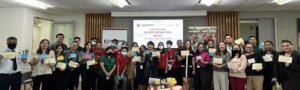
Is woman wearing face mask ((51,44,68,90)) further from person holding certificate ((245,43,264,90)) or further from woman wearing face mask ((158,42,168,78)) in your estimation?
person holding certificate ((245,43,264,90))

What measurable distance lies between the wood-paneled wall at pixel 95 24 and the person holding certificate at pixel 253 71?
5.67 m

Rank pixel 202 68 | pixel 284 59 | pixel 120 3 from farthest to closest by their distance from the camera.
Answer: pixel 120 3, pixel 202 68, pixel 284 59

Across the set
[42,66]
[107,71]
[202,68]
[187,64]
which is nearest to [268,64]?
[202,68]

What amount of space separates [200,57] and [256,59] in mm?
1082

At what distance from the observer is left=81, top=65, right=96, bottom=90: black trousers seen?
17.5 ft

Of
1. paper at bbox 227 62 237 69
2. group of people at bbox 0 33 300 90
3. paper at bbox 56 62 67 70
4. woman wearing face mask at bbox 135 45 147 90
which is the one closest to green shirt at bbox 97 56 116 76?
group of people at bbox 0 33 300 90

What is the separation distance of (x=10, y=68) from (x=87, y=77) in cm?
158

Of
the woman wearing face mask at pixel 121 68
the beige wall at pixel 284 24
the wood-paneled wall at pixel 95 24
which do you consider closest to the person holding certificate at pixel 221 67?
the woman wearing face mask at pixel 121 68

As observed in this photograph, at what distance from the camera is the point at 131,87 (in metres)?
6.08

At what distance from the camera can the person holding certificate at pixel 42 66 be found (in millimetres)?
4441

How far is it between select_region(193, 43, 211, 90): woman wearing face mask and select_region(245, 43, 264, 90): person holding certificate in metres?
0.79

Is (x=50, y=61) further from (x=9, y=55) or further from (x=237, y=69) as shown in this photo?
(x=237, y=69)

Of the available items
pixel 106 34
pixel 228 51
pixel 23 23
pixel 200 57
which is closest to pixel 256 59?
pixel 228 51

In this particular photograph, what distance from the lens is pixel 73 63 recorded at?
191 inches
